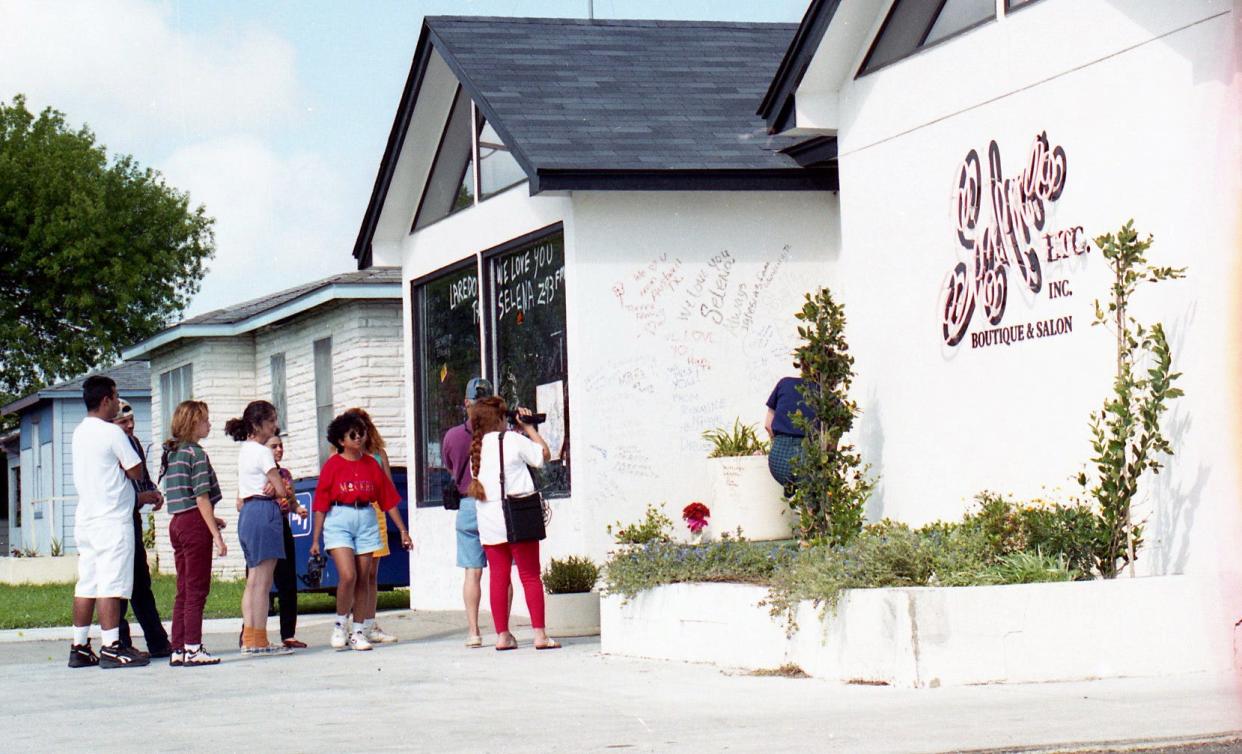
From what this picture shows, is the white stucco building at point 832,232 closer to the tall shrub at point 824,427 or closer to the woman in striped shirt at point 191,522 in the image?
the tall shrub at point 824,427

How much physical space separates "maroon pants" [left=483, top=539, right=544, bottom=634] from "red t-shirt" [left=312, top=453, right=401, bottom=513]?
91cm

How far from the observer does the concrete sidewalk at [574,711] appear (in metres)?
7.49

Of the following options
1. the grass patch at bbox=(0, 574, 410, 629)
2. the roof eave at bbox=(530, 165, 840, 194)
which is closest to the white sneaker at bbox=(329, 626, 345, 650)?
the roof eave at bbox=(530, 165, 840, 194)

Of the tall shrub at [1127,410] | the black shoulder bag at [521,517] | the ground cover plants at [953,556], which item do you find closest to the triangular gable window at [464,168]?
the black shoulder bag at [521,517]

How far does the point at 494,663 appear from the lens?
11.7 m

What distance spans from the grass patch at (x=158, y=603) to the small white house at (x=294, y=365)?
5.61ft

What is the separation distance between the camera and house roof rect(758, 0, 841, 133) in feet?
42.2

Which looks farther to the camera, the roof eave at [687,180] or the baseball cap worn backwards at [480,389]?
the roof eave at [687,180]

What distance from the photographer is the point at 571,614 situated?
44.6 feet

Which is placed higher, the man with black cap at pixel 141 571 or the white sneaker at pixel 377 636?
the man with black cap at pixel 141 571

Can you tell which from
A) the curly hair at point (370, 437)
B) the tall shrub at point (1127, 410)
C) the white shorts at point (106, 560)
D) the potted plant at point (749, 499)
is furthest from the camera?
the potted plant at point (749, 499)

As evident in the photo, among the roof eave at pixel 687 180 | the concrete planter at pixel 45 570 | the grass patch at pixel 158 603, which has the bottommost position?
the grass patch at pixel 158 603

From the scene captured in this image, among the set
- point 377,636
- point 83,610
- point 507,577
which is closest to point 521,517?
point 507,577

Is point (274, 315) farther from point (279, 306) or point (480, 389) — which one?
point (480, 389)
